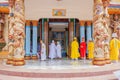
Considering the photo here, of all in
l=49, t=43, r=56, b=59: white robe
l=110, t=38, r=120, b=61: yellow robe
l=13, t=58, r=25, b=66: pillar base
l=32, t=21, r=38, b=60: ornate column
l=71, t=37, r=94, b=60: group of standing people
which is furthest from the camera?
l=32, t=21, r=38, b=60: ornate column

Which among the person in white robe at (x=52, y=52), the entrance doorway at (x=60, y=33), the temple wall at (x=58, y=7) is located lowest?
the person in white robe at (x=52, y=52)

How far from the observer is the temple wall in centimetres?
1366

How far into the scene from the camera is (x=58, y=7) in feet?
47.8

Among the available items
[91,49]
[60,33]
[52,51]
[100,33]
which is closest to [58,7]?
[52,51]

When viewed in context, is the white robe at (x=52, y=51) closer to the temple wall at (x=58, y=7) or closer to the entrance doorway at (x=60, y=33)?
the temple wall at (x=58, y=7)

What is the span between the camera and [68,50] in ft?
57.4

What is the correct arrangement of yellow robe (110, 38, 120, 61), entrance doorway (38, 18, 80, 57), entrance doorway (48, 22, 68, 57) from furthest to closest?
entrance doorway (48, 22, 68, 57) < entrance doorway (38, 18, 80, 57) < yellow robe (110, 38, 120, 61)

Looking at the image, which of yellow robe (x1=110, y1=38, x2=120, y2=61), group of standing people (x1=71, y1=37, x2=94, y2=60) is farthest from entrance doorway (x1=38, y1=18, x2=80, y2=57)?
yellow robe (x1=110, y1=38, x2=120, y2=61)

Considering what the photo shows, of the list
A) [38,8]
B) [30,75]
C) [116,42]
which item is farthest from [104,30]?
[38,8]

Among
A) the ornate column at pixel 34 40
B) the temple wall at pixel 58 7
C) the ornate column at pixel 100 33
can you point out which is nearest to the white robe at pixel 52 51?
the ornate column at pixel 34 40

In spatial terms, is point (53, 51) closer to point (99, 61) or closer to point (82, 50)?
point (82, 50)

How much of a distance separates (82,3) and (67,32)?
480 cm

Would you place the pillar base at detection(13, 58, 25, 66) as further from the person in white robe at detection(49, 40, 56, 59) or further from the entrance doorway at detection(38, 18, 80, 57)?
the entrance doorway at detection(38, 18, 80, 57)

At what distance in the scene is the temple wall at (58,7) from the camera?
13656mm
